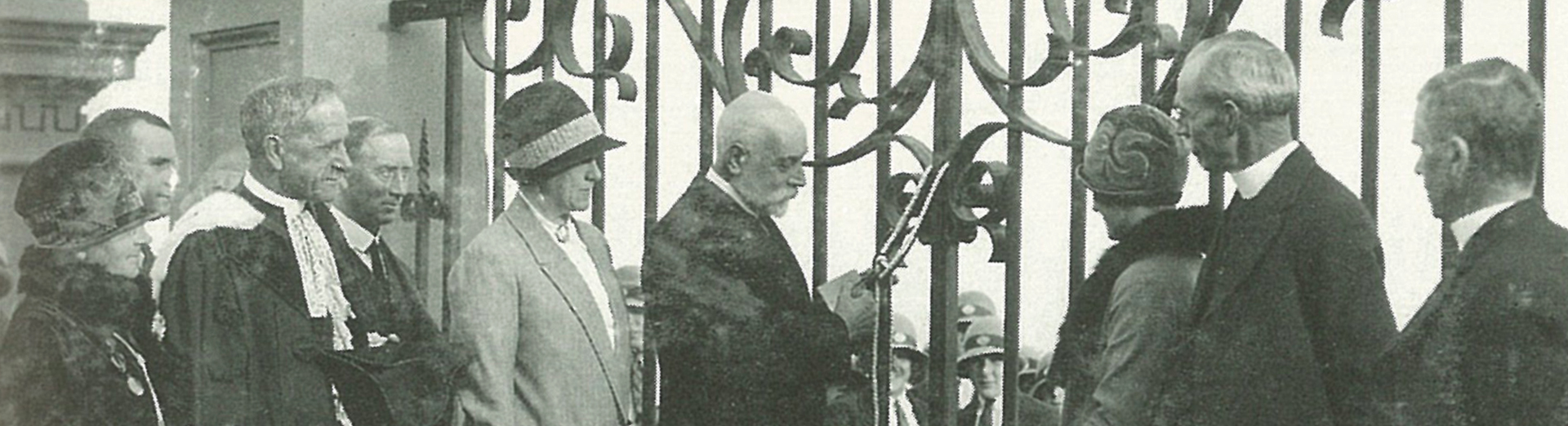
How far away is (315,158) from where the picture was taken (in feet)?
15.0

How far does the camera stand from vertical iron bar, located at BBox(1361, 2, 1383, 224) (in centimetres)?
353

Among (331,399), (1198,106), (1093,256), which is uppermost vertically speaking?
(1198,106)

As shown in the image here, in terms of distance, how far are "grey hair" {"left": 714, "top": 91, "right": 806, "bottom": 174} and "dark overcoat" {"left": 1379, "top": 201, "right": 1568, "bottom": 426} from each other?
1.33m

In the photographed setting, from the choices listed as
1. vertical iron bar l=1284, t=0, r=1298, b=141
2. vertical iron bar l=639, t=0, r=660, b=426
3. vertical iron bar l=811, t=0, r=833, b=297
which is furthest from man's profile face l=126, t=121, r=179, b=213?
vertical iron bar l=1284, t=0, r=1298, b=141

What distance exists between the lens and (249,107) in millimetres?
4664

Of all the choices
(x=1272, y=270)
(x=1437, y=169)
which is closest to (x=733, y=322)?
(x=1272, y=270)

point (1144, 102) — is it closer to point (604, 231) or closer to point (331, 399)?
point (604, 231)

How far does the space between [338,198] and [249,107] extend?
0.26 metres

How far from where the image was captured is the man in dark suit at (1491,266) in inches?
128

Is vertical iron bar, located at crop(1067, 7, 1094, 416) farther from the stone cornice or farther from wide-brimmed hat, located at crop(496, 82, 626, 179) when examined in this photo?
the stone cornice

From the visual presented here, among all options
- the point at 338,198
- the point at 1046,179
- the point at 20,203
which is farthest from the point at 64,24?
the point at 1046,179

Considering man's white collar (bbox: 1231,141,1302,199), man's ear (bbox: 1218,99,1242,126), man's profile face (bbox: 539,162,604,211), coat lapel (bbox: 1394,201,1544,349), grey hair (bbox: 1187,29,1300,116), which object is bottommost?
coat lapel (bbox: 1394,201,1544,349)

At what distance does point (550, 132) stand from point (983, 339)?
3.24 feet

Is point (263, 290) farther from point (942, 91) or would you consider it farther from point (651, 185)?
point (942, 91)
